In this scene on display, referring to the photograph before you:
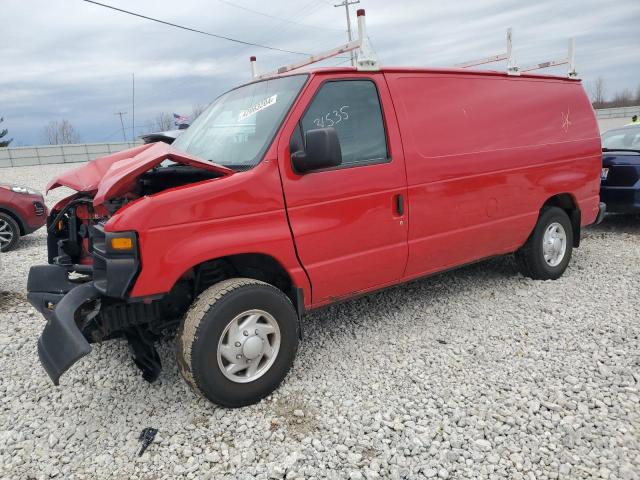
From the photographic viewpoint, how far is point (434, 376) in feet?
10.9

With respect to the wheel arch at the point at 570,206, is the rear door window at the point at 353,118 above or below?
above

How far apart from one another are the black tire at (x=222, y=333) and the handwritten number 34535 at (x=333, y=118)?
46.1 inches

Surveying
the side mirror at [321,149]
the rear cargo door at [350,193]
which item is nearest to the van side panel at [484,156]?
the rear cargo door at [350,193]

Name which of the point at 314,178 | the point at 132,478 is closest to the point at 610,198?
the point at 314,178

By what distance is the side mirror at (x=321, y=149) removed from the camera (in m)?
2.95

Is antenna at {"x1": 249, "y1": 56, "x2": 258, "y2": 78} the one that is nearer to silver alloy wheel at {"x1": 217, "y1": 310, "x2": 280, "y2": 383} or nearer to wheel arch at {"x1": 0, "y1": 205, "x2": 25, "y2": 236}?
silver alloy wheel at {"x1": 217, "y1": 310, "x2": 280, "y2": 383}

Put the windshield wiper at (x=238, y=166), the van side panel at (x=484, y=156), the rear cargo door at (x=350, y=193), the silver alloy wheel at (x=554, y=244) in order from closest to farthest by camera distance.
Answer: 1. the windshield wiper at (x=238, y=166)
2. the rear cargo door at (x=350, y=193)
3. the van side panel at (x=484, y=156)
4. the silver alloy wheel at (x=554, y=244)

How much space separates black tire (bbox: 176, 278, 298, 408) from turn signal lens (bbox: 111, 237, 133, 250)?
1.74ft

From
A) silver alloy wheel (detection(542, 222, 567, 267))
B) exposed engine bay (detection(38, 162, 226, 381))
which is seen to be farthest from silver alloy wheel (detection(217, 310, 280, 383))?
silver alloy wheel (detection(542, 222, 567, 267))

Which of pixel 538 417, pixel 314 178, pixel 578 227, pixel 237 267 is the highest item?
pixel 314 178

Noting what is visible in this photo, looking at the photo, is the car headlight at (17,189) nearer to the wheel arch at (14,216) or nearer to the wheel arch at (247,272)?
the wheel arch at (14,216)

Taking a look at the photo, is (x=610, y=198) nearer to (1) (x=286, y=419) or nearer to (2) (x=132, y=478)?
(1) (x=286, y=419)

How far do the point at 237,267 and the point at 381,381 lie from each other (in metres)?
1.23

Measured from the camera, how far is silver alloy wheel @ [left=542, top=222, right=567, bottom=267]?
4.98 m
